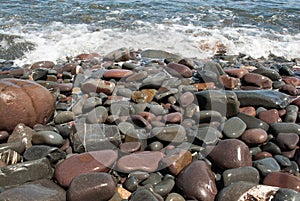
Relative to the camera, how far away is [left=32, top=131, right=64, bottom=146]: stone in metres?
3.12

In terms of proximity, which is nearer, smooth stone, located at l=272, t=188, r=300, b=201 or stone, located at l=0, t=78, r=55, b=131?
smooth stone, located at l=272, t=188, r=300, b=201

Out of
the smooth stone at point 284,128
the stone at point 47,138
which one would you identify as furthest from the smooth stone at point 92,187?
the smooth stone at point 284,128

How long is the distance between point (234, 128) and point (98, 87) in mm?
1840

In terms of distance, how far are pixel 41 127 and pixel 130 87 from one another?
133cm

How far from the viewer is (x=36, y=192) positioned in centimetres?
243

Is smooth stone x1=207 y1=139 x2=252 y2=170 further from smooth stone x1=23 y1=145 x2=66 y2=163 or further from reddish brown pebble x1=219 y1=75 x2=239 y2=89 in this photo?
reddish brown pebble x1=219 y1=75 x2=239 y2=89

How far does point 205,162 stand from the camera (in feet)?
9.41

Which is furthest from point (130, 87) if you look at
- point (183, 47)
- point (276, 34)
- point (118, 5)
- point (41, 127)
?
point (118, 5)

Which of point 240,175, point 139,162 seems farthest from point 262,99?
point 139,162

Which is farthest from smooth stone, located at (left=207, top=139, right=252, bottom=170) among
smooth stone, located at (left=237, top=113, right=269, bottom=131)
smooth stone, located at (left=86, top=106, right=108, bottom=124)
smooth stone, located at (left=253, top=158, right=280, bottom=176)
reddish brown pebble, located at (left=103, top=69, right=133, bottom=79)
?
reddish brown pebble, located at (left=103, top=69, right=133, bottom=79)

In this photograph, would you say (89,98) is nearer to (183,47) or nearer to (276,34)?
(183,47)

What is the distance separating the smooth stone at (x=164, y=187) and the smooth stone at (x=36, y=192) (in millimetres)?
729

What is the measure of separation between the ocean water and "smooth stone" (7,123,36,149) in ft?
11.2

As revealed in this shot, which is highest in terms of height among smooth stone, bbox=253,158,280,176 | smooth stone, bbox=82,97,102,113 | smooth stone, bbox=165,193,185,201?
smooth stone, bbox=82,97,102,113
